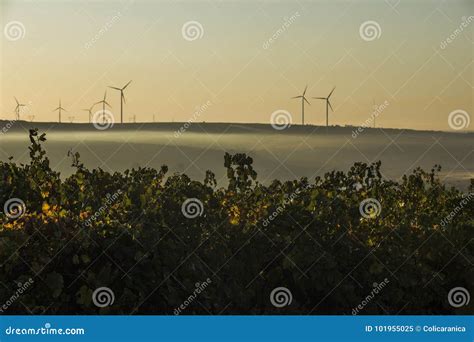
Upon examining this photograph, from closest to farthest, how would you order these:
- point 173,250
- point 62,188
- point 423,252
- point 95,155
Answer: point 173,250
point 423,252
point 62,188
point 95,155

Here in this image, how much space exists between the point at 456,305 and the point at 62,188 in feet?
15.9

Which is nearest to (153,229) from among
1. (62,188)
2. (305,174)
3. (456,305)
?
(62,188)

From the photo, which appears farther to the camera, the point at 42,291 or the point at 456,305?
the point at 456,305

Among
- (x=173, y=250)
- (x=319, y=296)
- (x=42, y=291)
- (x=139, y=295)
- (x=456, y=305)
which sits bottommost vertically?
(x=42, y=291)

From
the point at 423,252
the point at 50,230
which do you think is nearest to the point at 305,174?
the point at 423,252

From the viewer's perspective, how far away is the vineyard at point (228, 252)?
345 inches

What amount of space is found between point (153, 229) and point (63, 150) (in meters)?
2.78

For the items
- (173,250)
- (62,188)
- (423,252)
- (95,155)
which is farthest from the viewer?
(95,155)

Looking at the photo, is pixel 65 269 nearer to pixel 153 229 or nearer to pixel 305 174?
→ pixel 153 229

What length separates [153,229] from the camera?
878 cm

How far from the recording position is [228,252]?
886 cm

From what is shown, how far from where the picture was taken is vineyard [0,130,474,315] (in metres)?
8.77

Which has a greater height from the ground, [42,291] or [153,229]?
[153,229]

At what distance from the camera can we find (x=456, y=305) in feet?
31.1
